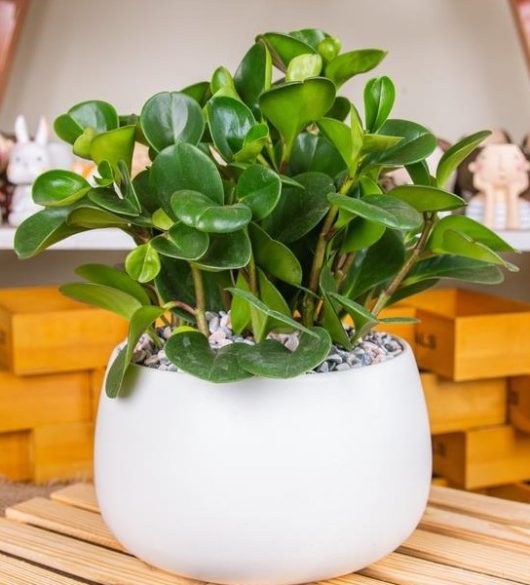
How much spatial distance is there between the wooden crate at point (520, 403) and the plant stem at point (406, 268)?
0.82 metres

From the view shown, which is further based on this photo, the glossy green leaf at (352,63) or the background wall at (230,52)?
the background wall at (230,52)

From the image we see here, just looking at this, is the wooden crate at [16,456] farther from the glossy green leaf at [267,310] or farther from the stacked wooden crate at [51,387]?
the glossy green leaf at [267,310]

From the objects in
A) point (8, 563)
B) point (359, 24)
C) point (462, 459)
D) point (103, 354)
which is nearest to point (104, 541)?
point (8, 563)

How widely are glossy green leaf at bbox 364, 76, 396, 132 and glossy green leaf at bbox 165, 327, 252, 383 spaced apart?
0.56ft

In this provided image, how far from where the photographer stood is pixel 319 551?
58 centimetres

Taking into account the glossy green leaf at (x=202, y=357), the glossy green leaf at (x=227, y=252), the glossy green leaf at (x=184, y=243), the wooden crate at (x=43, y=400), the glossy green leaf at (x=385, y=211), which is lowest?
the wooden crate at (x=43, y=400)

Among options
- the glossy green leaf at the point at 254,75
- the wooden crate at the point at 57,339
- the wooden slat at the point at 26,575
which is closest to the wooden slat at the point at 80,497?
the wooden slat at the point at 26,575

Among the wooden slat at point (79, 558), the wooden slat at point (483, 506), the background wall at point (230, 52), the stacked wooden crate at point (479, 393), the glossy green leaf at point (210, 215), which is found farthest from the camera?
the background wall at point (230, 52)

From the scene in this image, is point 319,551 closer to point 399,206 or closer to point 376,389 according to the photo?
point 376,389

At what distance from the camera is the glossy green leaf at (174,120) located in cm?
60

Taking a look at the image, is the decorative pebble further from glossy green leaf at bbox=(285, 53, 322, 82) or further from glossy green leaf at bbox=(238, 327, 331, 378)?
glossy green leaf at bbox=(285, 53, 322, 82)

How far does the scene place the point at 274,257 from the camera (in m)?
0.59

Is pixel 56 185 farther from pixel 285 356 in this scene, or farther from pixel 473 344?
pixel 473 344

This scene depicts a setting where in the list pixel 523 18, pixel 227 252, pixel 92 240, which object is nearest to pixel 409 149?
pixel 227 252
